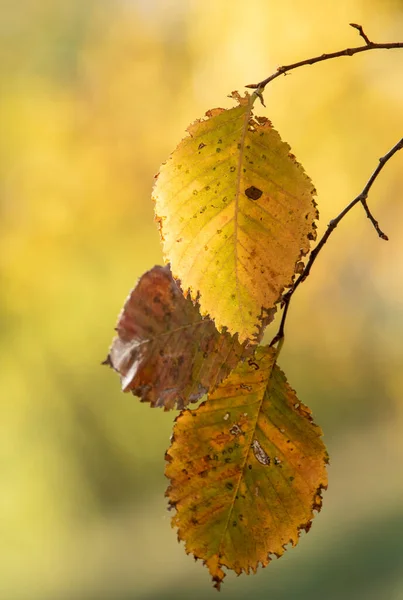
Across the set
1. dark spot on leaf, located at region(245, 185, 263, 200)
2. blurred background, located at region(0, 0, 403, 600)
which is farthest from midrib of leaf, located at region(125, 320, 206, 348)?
blurred background, located at region(0, 0, 403, 600)

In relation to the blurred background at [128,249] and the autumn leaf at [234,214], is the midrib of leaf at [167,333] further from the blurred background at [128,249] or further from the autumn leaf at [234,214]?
the blurred background at [128,249]

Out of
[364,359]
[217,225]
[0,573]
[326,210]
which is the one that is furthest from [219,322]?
[364,359]

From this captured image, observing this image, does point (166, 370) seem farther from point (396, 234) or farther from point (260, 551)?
point (396, 234)

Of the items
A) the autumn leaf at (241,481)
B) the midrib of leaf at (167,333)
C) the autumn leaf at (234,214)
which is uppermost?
the midrib of leaf at (167,333)

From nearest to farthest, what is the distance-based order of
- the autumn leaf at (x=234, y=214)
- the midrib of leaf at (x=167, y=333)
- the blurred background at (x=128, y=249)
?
1. the autumn leaf at (x=234, y=214)
2. the midrib of leaf at (x=167, y=333)
3. the blurred background at (x=128, y=249)

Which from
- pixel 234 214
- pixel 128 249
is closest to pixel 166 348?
pixel 234 214

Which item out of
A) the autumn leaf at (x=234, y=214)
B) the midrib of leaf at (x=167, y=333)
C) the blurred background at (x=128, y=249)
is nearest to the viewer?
the autumn leaf at (x=234, y=214)

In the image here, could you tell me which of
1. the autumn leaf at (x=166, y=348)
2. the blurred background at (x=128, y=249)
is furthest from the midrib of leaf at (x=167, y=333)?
the blurred background at (x=128, y=249)

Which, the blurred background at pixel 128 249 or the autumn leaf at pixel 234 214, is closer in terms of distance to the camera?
the autumn leaf at pixel 234 214
